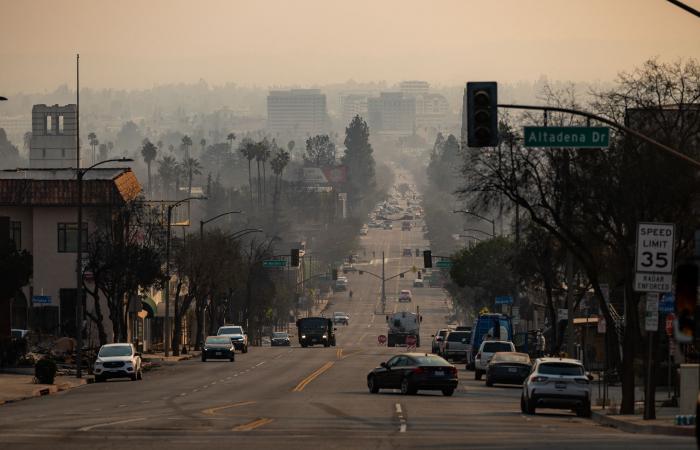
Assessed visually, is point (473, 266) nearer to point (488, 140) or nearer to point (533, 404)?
point (533, 404)

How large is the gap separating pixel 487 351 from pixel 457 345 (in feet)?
80.6

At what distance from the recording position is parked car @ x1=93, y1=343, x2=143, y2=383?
6388 cm

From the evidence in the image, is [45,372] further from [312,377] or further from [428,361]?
[428,361]

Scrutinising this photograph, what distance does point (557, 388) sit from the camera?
4331 cm

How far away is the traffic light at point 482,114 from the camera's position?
105ft

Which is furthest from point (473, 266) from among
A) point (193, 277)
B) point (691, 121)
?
point (691, 121)

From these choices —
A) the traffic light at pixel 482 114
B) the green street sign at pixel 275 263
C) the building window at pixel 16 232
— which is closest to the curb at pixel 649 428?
the traffic light at pixel 482 114

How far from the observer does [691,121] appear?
2076 inches

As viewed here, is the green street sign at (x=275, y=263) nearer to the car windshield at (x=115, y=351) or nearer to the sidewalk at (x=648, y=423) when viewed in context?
the car windshield at (x=115, y=351)

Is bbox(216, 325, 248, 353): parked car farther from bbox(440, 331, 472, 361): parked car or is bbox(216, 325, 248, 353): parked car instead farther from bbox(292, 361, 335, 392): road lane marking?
bbox(292, 361, 335, 392): road lane marking

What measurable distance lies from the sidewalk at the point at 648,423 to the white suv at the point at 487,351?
22509 mm

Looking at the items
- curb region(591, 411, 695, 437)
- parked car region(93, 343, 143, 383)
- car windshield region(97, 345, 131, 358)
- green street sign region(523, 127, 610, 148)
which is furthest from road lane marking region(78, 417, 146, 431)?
car windshield region(97, 345, 131, 358)

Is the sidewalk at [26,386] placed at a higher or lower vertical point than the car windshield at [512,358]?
lower

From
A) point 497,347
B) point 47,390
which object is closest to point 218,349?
point 497,347
